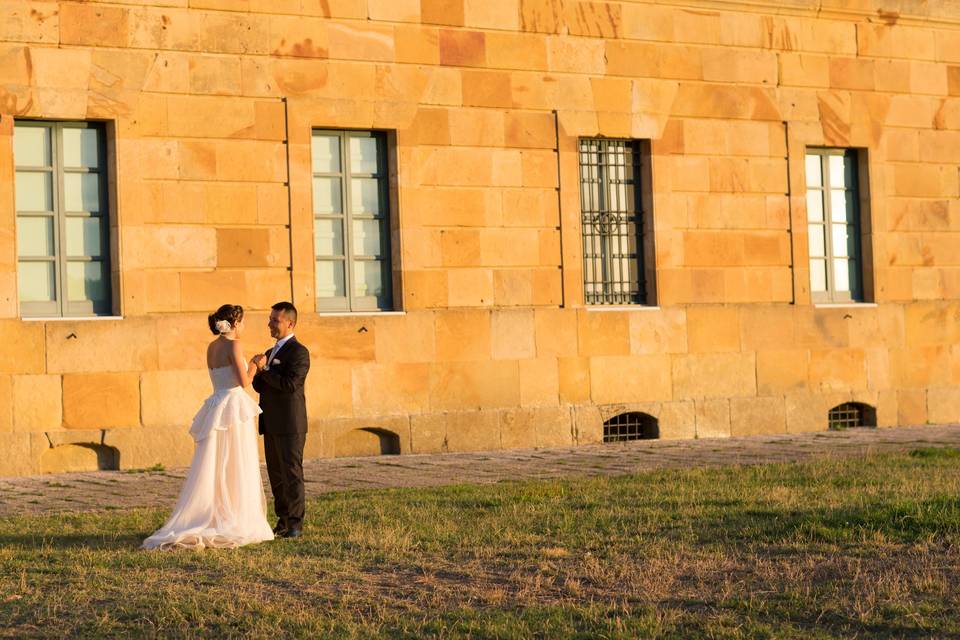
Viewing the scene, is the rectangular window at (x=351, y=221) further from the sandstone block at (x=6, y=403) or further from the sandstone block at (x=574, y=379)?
the sandstone block at (x=6, y=403)

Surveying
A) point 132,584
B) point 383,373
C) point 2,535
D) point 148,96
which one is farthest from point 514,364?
point 132,584

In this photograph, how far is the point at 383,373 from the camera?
19.5 metres

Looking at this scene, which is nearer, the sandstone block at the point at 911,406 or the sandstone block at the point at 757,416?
the sandstone block at the point at 757,416

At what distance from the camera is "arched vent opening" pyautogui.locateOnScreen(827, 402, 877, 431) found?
22.7 m

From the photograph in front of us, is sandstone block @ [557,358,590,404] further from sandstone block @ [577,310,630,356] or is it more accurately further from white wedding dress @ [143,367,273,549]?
white wedding dress @ [143,367,273,549]

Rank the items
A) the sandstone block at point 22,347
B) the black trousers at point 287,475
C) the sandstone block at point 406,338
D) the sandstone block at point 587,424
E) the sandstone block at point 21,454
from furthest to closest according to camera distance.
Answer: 1. the sandstone block at point 587,424
2. the sandstone block at point 406,338
3. the sandstone block at point 22,347
4. the sandstone block at point 21,454
5. the black trousers at point 287,475

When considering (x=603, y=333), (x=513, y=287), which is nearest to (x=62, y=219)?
(x=513, y=287)

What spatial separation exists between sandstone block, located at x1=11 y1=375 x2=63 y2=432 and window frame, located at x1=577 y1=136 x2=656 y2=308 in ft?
22.0

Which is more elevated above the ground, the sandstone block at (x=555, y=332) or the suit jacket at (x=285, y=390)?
the sandstone block at (x=555, y=332)

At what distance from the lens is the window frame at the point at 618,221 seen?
2116cm

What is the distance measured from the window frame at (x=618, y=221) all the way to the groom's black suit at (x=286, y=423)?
363 inches

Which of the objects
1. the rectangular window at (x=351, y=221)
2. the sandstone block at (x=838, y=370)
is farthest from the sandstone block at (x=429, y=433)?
the sandstone block at (x=838, y=370)

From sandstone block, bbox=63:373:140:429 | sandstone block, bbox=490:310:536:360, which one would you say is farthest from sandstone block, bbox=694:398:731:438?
sandstone block, bbox=63:373:140:429

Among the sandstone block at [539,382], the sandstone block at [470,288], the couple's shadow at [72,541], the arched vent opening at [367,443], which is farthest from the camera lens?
the sandstone block at [539,382]
